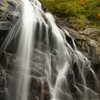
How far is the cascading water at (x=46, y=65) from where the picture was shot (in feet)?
36.4

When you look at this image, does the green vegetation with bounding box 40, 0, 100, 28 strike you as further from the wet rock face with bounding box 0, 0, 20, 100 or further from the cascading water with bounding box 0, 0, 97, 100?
the wet rock face with bounding box 0, 0, 20, 100

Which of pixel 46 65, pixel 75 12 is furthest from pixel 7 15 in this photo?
pixel 75 12

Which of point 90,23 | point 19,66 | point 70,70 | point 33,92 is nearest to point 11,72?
point 19,66

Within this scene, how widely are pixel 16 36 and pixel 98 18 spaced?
9250mm

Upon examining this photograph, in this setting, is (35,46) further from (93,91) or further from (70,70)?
(93,91)

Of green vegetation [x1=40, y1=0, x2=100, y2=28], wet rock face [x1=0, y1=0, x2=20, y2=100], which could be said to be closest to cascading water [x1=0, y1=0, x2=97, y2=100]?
wet rock face [x1=0, y1=0, x2=20, y2=100]

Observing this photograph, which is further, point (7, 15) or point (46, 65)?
point (7, 15)

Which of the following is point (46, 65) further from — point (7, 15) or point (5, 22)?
point (7, 15)

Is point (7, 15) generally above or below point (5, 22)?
above

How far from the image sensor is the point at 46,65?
1197 cm

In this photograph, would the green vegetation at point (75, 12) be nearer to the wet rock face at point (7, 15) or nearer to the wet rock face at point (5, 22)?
the wet rock face at point (5, 22)

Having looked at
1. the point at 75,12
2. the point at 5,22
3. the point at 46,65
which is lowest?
the point at 46,65

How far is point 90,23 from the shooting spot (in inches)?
738

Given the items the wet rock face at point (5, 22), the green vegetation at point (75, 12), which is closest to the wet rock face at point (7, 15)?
the wet rock face at point (5, 22)
